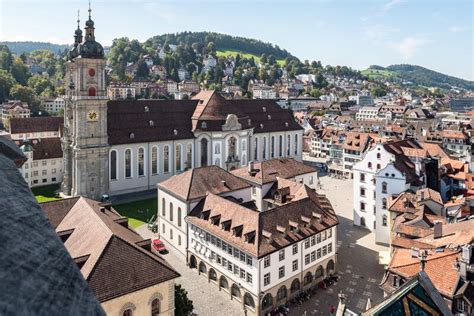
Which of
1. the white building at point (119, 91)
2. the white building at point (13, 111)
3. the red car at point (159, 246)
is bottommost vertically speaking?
the red car at point (159, 246)

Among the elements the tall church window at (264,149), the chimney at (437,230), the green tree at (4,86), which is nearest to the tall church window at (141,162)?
the tall church window at (264,149)

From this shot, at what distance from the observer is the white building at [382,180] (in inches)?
1587

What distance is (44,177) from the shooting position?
60312 mm

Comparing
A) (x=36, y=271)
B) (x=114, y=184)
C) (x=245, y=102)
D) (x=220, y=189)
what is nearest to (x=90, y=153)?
(x=114, y=184)

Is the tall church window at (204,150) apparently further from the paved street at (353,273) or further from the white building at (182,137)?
the paved street at (353,273)

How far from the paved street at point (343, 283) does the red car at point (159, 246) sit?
48.7 inches

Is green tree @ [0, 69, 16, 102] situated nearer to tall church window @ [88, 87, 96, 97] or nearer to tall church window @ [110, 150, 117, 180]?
tall church window @ [88, 87, 96, 97]

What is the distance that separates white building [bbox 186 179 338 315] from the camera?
2903 centimetres

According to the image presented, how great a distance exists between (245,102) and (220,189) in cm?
3677

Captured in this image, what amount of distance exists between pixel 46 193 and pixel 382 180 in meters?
43.3

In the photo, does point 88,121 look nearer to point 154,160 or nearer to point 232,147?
point 154,160

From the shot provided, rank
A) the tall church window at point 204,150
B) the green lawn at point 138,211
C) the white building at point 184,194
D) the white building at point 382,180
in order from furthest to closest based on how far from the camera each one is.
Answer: the tall church window at point 204,150 → the green lawn at point 138,211 → the white building at point 382,180 → the white building at point 184,194

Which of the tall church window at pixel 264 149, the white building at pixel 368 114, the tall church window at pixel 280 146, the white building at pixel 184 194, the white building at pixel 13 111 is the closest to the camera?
the white building at pixel 184 194

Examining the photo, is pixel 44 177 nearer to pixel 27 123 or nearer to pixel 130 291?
pixel 27 123
